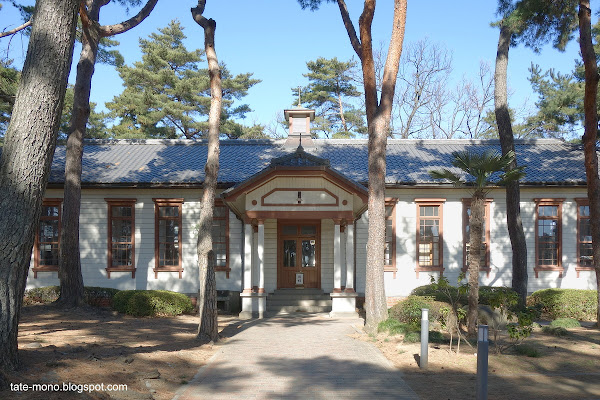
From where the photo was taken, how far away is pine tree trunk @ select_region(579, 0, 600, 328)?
1297 centimetres

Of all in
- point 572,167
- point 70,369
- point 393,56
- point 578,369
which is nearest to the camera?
point 70,369

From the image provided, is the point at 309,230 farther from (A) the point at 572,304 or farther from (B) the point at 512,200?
(A) the point at 572,304

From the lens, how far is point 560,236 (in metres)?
19.6

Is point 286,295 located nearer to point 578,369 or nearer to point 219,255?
point 219,255

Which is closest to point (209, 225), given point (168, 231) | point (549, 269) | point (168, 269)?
point (168, 269)

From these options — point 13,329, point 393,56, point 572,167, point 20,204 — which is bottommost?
point 13,329

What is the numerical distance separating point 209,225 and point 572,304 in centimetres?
1144

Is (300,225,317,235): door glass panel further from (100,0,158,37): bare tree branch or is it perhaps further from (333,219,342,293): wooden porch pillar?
(100,0,158,37): bare tree branch

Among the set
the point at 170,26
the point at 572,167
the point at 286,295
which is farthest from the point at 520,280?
the point at 170,26

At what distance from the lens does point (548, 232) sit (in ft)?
64.7

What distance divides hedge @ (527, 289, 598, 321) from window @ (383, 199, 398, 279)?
5.18 meters

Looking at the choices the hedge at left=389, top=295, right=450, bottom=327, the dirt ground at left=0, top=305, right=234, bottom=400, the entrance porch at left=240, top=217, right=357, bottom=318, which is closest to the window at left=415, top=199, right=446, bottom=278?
the entrance porch at left=240, top=217, right=357, bottom=318

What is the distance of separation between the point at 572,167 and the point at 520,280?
6.44 meters

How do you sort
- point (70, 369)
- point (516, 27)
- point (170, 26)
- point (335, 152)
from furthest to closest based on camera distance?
point (170, 26), point (335, 152), point (516, 27), point (70, 369)
